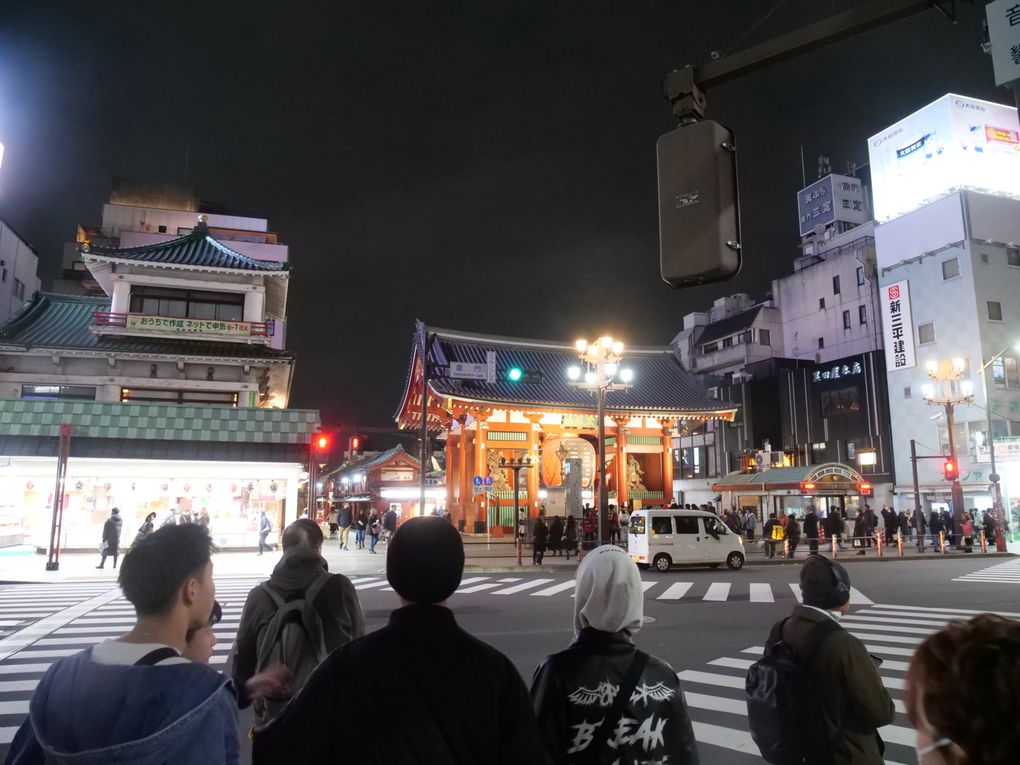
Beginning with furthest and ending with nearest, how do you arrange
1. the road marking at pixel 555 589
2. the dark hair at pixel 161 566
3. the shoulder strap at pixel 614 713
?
the road marking at pixel 555 589
the shoulder strap at pixel 614 713
the dark hair at pixel 161 566

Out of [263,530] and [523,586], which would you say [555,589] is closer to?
[523,586]

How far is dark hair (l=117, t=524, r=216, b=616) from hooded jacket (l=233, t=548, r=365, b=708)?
1588 millimetres

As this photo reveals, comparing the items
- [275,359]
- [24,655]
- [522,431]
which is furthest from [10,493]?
[522,431]

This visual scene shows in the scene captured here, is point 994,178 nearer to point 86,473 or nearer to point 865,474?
point 865,474

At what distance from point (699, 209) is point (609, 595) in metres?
1.78

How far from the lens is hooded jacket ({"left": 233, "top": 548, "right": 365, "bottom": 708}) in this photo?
392cm

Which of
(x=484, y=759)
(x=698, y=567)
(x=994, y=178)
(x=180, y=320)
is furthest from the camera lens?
(x=994, y=178)

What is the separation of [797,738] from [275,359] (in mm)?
26984

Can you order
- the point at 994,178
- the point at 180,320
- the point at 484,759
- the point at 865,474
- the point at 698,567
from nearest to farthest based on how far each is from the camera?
the point at 484,759
the point at 698,567
the point at 180,320
the point at 994,178
the point at 865,474

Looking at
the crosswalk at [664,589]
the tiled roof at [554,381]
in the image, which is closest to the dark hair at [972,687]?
the crosswalk at [664,589]

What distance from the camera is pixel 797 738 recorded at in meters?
3.17

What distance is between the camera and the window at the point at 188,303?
28.3 metres

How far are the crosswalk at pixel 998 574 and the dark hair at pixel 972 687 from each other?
20346mm

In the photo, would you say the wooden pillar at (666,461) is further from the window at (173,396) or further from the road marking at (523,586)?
the window at (173,396)
